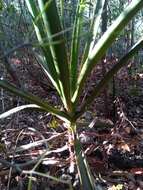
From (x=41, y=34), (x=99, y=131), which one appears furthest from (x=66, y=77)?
(x=99, y=131)

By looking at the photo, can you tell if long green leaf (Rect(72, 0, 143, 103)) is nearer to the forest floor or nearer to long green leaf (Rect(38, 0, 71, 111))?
long green leaf (Rect(38, 0, 71, 111))

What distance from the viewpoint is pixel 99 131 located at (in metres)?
2.22

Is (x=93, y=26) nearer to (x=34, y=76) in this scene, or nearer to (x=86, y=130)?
(x=86, y=130)

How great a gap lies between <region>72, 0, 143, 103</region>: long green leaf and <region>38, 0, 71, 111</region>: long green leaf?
6 cm

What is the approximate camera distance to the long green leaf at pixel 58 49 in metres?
1.45

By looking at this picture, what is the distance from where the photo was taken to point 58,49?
151cm

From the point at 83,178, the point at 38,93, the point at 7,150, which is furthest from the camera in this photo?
the point at 38,93

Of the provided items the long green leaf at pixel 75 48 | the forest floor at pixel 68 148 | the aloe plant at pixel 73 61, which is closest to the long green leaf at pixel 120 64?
the aloe plant at pixel 73 61

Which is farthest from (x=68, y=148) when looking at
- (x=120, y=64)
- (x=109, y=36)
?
(x=109, y=36)

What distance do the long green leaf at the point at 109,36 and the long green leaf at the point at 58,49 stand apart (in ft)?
0.19

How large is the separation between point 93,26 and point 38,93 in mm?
1509

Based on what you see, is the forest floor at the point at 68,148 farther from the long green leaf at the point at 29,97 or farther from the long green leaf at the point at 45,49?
the long green leaf at the point at 45,49

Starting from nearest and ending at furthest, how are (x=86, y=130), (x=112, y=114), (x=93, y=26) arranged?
(x=93, y=26), (x=86, y=130), (x=112, y=114)

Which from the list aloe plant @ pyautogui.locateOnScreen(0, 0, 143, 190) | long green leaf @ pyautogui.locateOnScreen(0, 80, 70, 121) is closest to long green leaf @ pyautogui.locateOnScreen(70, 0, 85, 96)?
aloe plant @ pyautogui.locateOnScreen(0, 0, 143, 190)
